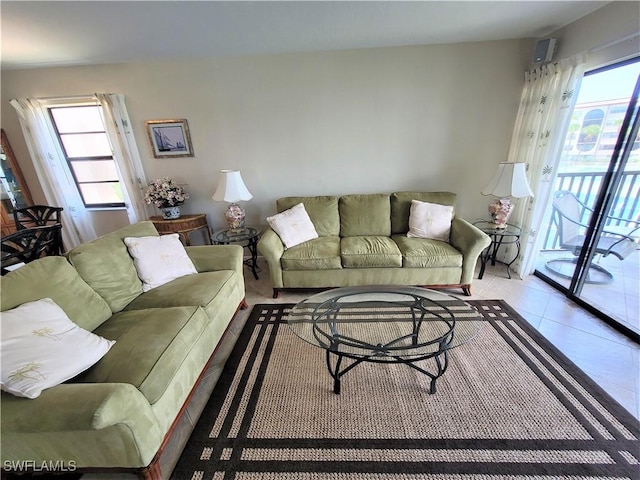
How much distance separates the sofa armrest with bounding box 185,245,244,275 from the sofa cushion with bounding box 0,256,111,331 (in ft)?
2.40

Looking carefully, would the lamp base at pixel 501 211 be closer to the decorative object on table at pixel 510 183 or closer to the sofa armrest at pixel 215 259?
the decorative object on table at pixel 510 183

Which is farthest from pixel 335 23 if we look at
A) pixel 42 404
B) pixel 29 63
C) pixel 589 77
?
pixel 29 63

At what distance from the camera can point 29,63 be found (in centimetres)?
289

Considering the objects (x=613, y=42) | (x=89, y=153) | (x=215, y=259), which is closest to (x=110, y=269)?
(x=215, y=259)

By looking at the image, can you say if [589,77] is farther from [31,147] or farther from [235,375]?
[31,147]

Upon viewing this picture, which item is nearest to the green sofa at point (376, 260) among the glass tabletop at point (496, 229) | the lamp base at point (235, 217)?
the glass tabletop at point (496, 229)

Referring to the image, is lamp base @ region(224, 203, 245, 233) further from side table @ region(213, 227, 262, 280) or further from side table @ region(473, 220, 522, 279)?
side table @ region(473, 220, 522, 279)

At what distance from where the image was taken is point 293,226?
2893 millimetres

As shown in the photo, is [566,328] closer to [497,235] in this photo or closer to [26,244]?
[497,235]

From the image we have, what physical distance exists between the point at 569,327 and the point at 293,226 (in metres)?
2.56

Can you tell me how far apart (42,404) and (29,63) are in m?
3.77

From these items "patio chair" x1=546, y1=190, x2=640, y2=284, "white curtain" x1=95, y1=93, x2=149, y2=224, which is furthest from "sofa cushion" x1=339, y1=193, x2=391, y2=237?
"white curtain" x1=95, y1=93, x2=149, y2=224

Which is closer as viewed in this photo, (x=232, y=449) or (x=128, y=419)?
(x=128, y=419)

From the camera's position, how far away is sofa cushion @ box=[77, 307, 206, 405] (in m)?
1.26
